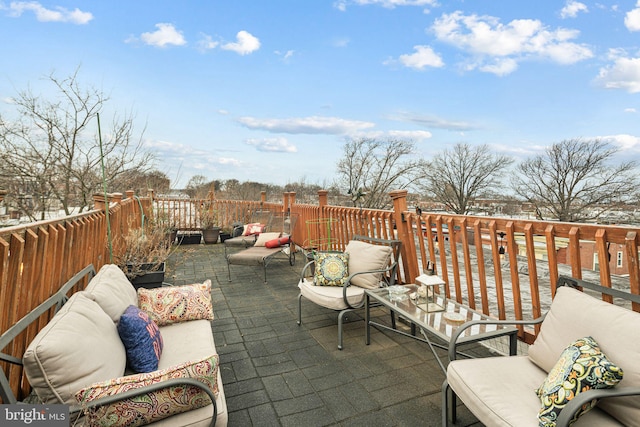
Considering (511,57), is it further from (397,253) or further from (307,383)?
(307,383)

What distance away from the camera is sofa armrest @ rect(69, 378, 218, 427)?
1.06 m

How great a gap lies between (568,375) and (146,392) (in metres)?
1.59

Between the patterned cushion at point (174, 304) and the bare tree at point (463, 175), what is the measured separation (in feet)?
72.4

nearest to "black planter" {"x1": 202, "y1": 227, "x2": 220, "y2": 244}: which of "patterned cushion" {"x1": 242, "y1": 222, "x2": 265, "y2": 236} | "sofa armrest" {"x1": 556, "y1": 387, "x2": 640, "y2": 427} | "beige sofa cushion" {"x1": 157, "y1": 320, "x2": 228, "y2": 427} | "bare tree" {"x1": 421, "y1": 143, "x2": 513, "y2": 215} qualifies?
"patterned cushion" {"x1": 242, "y1": 222, "x2": 265, "y2": 236}

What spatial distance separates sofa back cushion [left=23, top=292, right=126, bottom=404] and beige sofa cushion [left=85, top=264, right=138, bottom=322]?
0.74ft

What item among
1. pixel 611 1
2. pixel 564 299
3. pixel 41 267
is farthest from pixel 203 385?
pixel 611 1

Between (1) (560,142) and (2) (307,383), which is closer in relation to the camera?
(2) (307,383)

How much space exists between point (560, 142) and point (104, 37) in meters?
24.0

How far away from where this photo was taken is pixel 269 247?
5207 millimetres

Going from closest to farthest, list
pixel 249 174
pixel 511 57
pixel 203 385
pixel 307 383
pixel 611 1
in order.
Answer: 1. pixel 203 385
2. pixel 307 383
3. pixel 611 1
4. pixel 249 174
5. pixel 511 57

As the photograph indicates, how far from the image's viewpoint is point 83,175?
21.2ft

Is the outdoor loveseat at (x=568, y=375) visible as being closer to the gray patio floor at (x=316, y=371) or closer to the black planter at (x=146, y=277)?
the gray patio floor at (x=316, y=371)

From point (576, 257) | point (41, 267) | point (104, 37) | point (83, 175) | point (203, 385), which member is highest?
point (104, 37)

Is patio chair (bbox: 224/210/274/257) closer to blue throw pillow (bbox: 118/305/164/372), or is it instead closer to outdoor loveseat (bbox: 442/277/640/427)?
blue throw pillow (bbox: 118/305/164/372)
